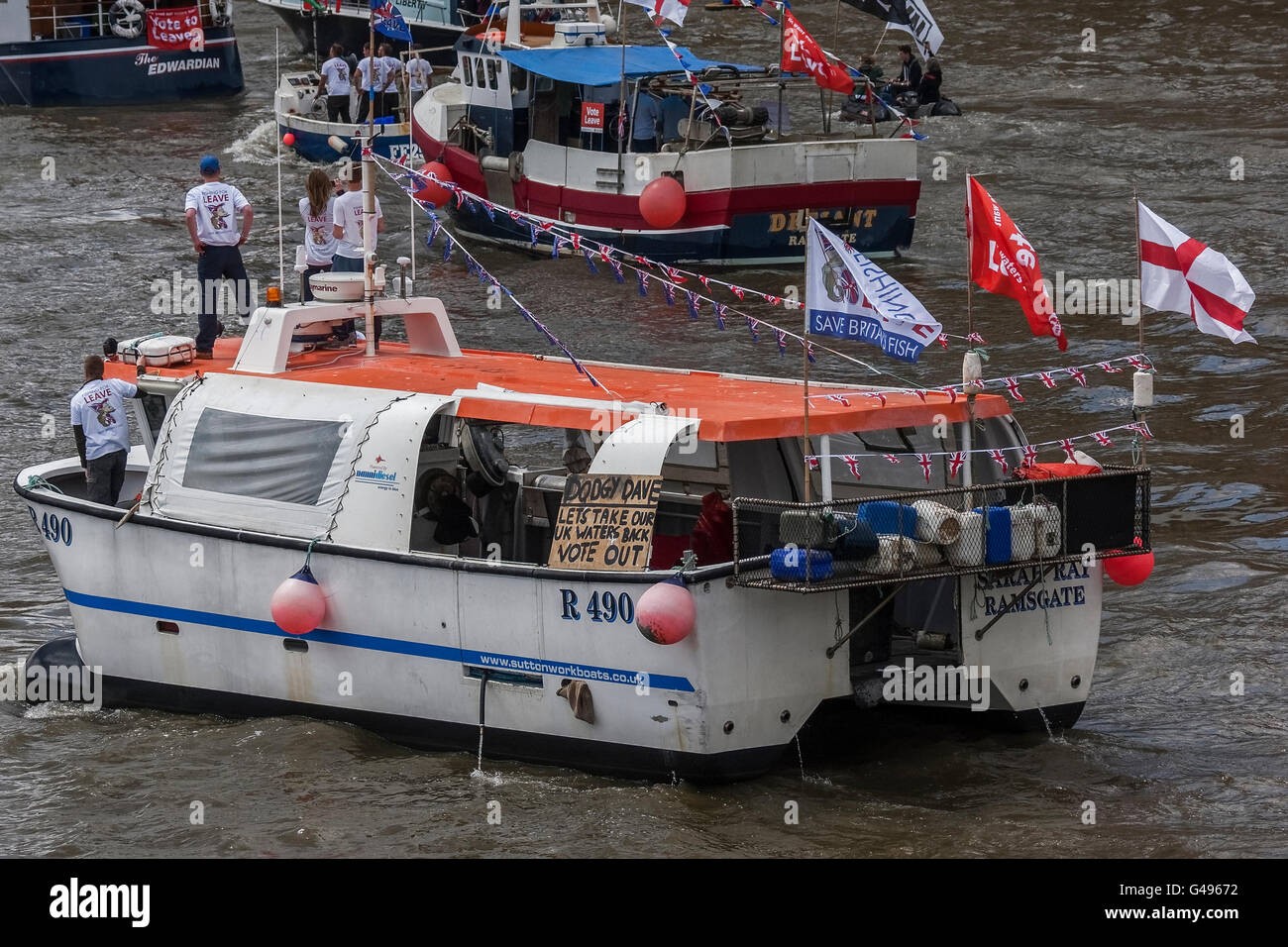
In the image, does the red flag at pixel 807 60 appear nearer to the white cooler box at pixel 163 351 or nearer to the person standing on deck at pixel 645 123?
the person standing on deck at pixel 645 123

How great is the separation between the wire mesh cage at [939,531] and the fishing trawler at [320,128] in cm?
1963

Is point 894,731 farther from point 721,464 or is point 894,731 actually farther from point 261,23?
point 261,23

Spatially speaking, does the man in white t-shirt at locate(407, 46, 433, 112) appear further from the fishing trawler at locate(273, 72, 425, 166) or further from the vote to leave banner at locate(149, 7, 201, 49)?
the vote to leave banner at locate(149, 7, 201, 49)

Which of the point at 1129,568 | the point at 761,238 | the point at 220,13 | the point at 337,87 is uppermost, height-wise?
A: the point at 220,13

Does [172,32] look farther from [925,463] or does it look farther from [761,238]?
[925,463]

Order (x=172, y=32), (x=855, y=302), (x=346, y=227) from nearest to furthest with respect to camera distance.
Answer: (x=855, y=302) → (x=346, y=227) → (x=172, y=32)

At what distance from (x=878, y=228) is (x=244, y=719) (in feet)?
47.4

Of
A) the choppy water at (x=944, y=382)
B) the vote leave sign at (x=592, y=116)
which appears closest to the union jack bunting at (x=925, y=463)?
the choppy water at (x=944, y=382)

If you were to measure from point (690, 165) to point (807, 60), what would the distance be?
2397 millimetres

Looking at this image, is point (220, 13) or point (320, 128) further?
point (220, 13)

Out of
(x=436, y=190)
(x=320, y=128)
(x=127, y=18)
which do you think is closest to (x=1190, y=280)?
(x=436, y=190)

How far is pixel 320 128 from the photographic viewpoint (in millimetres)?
30547

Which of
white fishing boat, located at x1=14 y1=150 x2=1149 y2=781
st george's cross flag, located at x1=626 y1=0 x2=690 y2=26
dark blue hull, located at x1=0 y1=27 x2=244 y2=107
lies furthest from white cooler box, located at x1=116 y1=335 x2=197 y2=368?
dark blue hull, located at x1=0 y1=27 x2=244 y2=107

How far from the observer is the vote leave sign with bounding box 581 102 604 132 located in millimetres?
24828
